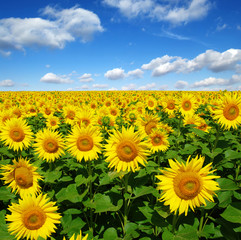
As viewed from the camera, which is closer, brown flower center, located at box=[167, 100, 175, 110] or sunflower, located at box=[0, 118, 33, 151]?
sunflower, located at box=[0, 118, 33, 151]

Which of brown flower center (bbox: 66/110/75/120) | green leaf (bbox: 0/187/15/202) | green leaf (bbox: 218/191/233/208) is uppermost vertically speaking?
brown flower center (bbox: 66/110/75/120)

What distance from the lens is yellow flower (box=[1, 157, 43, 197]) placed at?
3.53 metres

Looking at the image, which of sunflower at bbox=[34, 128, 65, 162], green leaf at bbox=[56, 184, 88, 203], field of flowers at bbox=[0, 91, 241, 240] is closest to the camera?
field of flowers at bbox=[0, 91, 241, 240]

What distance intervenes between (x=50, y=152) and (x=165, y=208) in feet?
8.71

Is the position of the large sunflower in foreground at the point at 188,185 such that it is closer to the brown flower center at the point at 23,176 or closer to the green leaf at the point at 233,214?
the green leaf at the point at 233,214

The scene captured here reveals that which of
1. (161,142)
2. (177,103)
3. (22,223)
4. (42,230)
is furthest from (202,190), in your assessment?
(177,103)

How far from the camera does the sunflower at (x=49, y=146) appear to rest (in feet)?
13.1

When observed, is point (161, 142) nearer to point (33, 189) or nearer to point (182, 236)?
point (182, 236)

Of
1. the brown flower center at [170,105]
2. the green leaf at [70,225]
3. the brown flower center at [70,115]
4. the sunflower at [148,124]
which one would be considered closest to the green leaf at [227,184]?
the sunflower at [148,124]

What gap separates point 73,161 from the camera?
13.6 feet

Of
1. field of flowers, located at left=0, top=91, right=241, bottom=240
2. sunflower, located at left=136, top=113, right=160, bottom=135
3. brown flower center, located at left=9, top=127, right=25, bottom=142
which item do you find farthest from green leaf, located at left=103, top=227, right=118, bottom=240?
brown flower center, located at left=9, top=127, right=25, bottom=142

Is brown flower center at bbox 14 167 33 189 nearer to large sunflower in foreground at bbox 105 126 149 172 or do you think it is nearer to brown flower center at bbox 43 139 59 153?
brown flower center at bbox 43 139 59 153

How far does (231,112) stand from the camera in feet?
12.4

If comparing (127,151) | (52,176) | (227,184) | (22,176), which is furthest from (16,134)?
(227,184)
